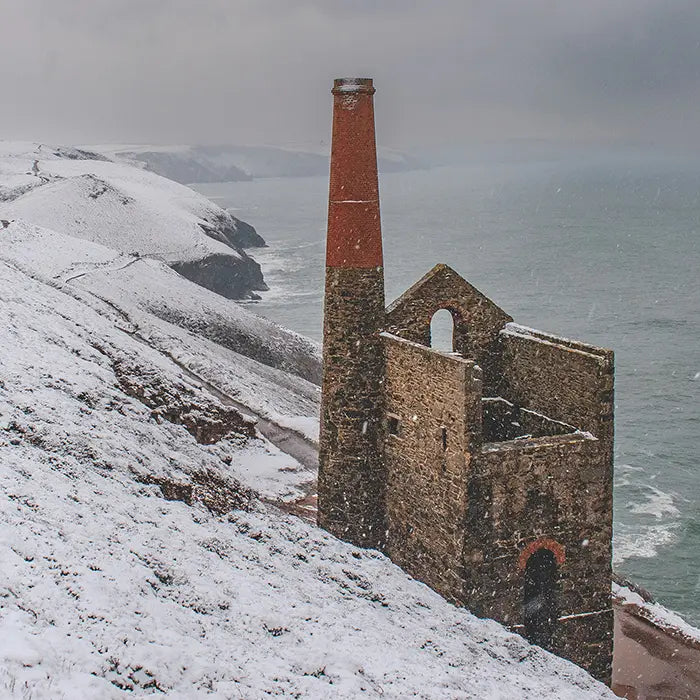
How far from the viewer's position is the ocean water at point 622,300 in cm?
3562

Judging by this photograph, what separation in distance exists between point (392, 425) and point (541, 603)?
4.87 metres

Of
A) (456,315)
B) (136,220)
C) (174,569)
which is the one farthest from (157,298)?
(136,220)

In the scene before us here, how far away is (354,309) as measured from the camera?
20.2 m

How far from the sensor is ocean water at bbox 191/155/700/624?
3562 centimetres

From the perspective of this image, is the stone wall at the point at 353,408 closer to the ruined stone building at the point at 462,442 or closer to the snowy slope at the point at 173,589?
the ruined stone building at the point at 462,442

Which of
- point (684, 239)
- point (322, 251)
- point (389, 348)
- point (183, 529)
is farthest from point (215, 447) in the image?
point (684, 239)

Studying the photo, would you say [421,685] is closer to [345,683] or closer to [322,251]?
[345,683]

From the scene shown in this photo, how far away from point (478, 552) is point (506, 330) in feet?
18.0

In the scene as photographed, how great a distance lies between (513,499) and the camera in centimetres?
1806

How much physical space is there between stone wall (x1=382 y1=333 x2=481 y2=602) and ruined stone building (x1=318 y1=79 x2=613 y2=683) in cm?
4

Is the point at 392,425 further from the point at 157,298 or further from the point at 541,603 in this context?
the point at 157,298

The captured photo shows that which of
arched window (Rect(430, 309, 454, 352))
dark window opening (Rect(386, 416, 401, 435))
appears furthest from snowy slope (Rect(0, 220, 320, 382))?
dark window opening (Rect(386, 416, 401, 435))

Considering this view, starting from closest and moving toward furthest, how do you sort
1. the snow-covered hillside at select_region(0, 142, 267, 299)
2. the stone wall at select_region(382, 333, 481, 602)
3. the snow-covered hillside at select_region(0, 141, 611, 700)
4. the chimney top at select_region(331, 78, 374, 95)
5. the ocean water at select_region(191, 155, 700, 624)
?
the snow-covered hillside at select_region(0, 141, 611, 700)
the stone wall at select_region(382, 333, 481, 602)
the chimney top at select_region(331, 78, 374, 95)
the ocean water at select_region(191, 155, 700, 624)
the snow-covered hillside at select_region(0, 142, 267, 299)

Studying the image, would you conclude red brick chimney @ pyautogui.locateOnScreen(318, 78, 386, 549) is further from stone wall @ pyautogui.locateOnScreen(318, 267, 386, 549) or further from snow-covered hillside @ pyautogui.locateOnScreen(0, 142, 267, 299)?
snow-covered hillside @ pyautogui.locateOnScreen(0, 142, 267, 299)
